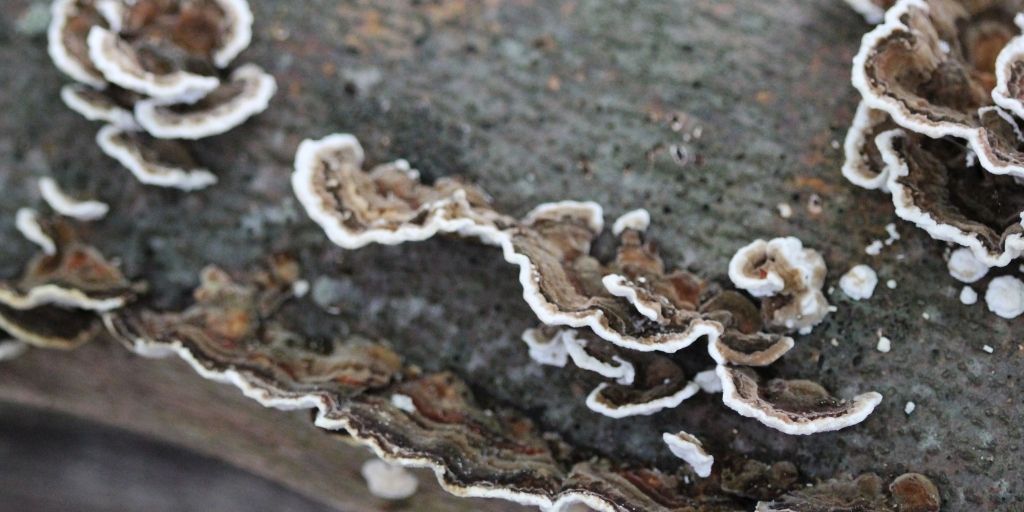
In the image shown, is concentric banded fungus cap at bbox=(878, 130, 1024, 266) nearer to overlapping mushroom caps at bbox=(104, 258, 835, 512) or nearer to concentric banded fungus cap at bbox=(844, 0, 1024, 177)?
concentric banded fungus cap at bbox=(844, 0, 1024, 177)

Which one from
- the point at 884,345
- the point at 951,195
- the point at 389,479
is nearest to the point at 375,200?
the point at 389,479

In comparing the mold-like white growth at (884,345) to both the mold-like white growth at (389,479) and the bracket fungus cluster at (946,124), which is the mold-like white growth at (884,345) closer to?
the bracket fungus cluster at (946,124)

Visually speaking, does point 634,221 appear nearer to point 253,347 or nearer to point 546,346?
point 546,346

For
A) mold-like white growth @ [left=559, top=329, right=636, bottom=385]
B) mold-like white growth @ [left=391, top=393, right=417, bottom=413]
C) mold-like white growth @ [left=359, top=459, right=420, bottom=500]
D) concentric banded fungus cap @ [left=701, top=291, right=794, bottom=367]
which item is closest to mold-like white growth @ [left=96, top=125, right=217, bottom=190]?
mold-like white growth @ [left=391, top=393, right=417, bottom=413]

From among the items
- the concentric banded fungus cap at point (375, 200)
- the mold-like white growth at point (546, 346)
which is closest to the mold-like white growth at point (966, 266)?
the mold-like white growth at point (546, 346)

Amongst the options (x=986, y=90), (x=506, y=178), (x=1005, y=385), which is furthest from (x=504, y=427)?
(x=986, y=90)
